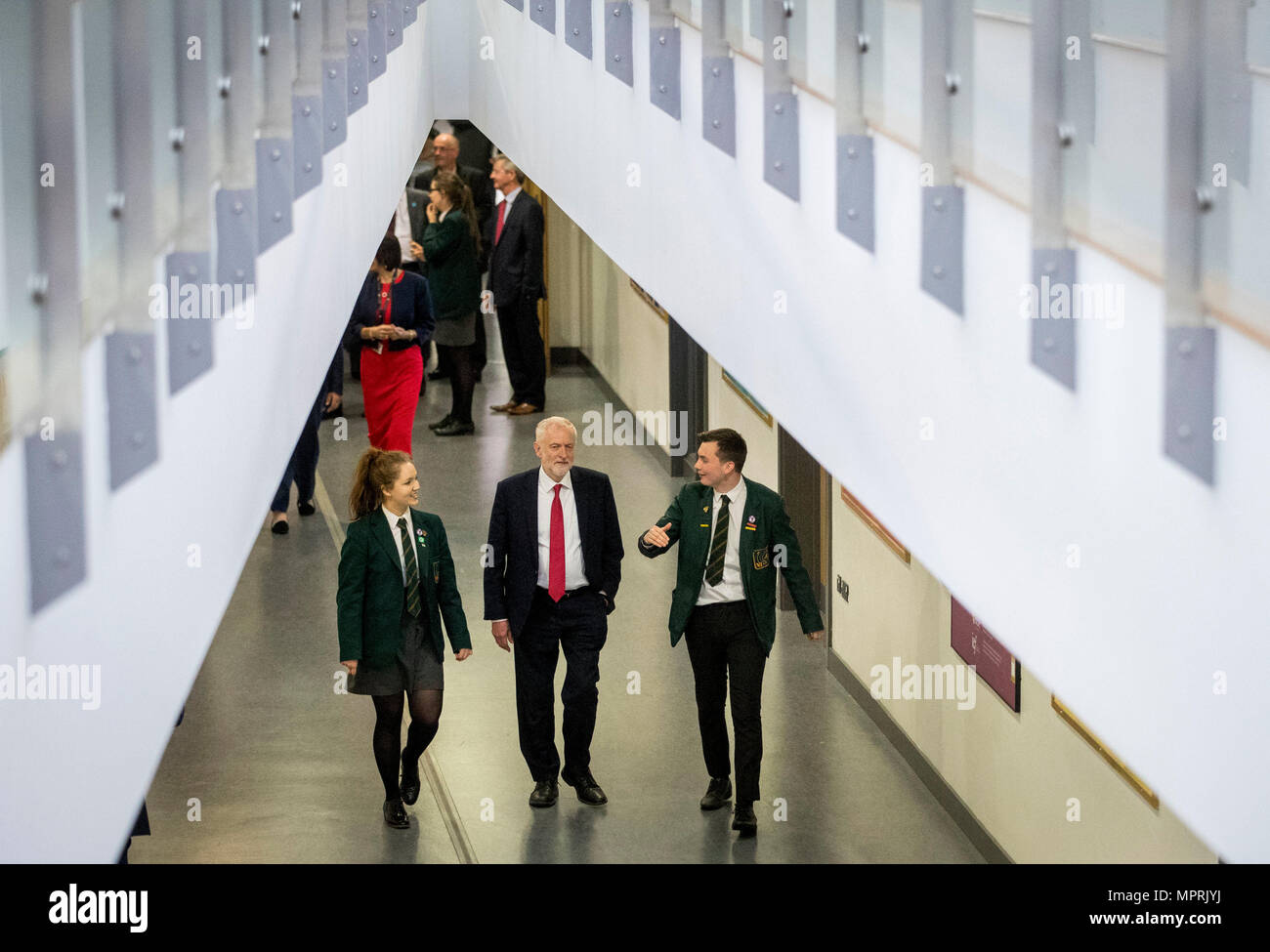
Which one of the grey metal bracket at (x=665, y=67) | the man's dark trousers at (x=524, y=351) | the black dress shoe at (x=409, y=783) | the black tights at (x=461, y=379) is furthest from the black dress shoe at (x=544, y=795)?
the man's dark trousers at (x=524, y=351)

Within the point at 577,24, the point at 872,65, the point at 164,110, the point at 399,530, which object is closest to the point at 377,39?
the point at 577,24

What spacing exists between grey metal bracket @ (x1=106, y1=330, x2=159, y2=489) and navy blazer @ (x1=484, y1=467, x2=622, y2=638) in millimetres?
4087

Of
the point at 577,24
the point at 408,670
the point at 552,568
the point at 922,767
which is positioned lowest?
the point at 922,767

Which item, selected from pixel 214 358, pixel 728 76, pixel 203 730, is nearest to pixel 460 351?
pixel 203 730

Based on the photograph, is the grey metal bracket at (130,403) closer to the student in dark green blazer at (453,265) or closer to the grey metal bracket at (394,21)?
the grey metal bracket at (394,21)

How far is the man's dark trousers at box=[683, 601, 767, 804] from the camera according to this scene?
20.1ft

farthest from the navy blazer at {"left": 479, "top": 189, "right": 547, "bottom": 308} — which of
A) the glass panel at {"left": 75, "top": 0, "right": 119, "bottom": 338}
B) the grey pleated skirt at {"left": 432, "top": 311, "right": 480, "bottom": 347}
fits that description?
the glass panel at {"left": 75, "top": 0, "right": 119, "bottom": 338}

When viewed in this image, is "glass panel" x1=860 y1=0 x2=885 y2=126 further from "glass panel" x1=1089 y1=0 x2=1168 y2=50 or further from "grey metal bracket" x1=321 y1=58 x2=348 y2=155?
"grey metal bracket" x1=321 y1=58 x2=348 y2=155

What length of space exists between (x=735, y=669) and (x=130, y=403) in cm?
434

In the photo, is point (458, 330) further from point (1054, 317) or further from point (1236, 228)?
point (1236, 228)

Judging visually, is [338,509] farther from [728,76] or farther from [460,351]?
[728,76]

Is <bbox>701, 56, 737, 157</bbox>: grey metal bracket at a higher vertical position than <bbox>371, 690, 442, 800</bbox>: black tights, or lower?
higher

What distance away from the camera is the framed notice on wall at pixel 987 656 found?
19.5ft

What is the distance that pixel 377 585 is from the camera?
606cm
